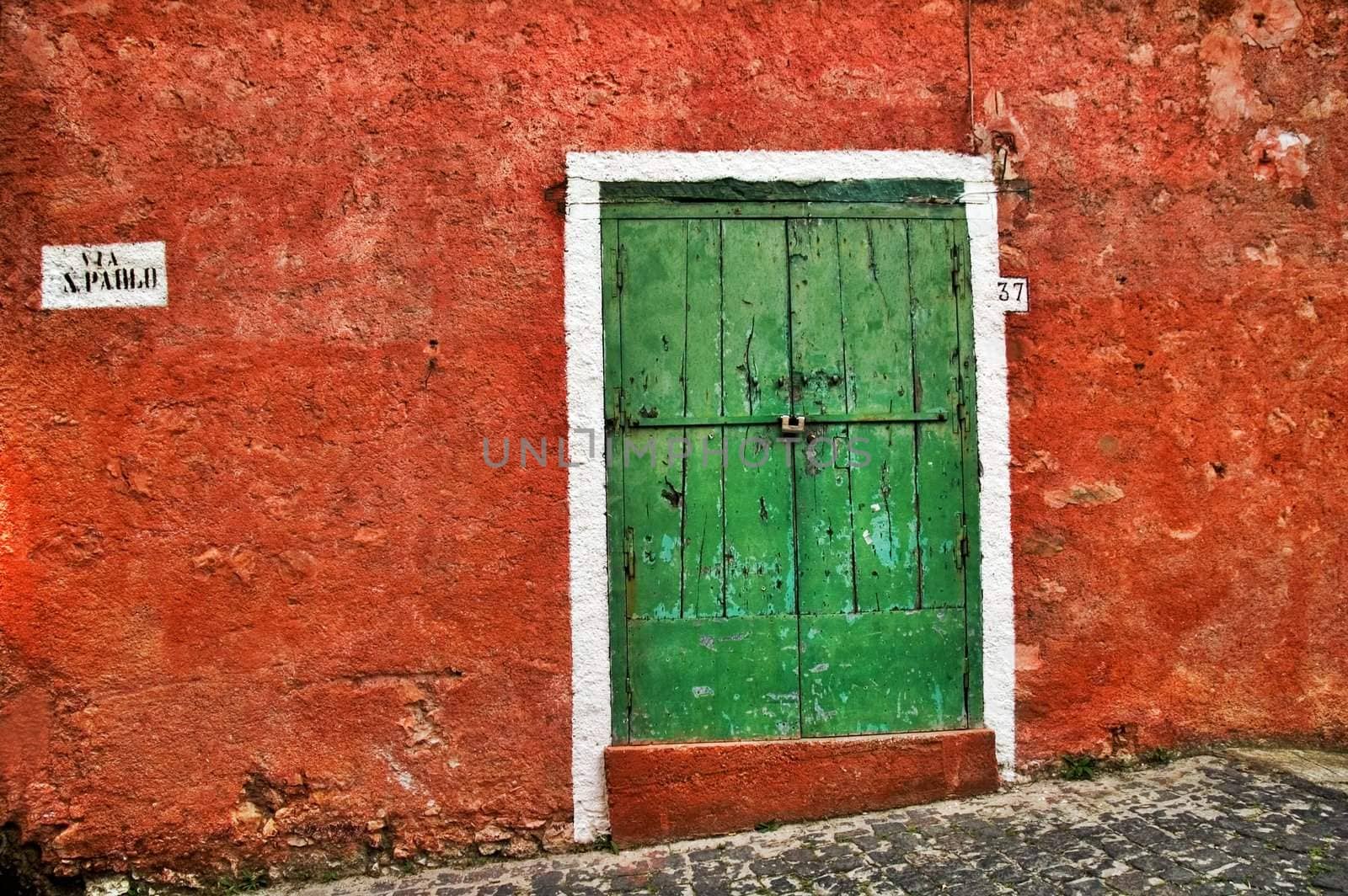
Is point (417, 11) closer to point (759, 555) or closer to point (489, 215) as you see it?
point (489, 215)

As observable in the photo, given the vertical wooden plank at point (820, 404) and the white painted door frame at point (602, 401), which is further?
the vertical wooden plank at point (820, 404)

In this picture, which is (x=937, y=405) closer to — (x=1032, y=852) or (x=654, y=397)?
(x=654, y=397)

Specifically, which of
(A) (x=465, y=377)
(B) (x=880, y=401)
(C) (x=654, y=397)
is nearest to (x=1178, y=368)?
(B) (x=880, y=401)

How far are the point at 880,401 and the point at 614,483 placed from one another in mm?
1006

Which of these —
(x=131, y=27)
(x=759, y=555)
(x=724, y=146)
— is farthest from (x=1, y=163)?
(x=759, y=555)

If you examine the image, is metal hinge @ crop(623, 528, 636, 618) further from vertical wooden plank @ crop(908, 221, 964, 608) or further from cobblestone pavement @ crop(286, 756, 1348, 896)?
vertical wooden plank @ crop(908, 221, 964, 608)

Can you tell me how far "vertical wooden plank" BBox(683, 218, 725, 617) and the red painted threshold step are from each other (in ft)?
1.67

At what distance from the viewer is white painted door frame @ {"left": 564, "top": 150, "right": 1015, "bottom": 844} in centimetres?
314

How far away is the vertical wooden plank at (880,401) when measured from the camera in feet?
10.8

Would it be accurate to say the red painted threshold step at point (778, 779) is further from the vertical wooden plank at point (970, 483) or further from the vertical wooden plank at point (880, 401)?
the vertical wooden plank at point (880, 401)

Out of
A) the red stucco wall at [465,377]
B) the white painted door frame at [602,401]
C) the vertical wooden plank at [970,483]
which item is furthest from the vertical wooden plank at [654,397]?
the vertical wooden plank at [970,483]

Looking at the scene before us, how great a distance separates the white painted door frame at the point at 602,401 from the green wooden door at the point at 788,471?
0.06 meters

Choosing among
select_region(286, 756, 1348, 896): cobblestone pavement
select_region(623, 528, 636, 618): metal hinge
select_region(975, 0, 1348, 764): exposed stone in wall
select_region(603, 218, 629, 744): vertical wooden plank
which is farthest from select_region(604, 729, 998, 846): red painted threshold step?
select_region(623, 528, 636, 618): metal hinge

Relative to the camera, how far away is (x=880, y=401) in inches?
130
